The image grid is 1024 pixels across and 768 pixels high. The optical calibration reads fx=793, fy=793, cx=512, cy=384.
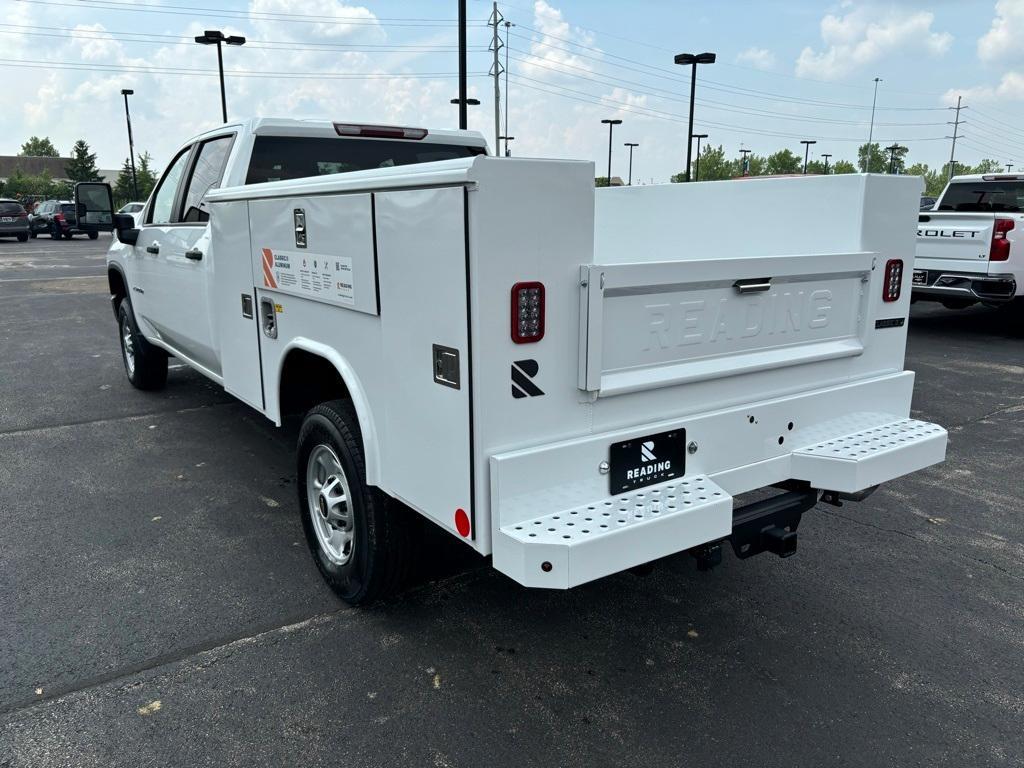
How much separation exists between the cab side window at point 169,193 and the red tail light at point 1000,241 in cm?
924

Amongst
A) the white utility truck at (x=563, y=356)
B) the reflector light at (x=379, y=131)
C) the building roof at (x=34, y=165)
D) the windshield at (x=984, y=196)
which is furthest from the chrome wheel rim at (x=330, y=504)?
the building roof at (x=34, y=165)

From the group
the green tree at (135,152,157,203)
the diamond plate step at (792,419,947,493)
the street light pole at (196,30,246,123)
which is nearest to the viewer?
the diamond plate step at (792,419,947,493)

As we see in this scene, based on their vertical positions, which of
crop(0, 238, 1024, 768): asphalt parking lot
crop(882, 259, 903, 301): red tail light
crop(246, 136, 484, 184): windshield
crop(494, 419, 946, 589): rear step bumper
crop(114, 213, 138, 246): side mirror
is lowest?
crop(0, 238, 1024, 768): asphalt parking lot

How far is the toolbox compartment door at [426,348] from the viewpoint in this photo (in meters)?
2.39

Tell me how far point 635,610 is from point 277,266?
7.46ft

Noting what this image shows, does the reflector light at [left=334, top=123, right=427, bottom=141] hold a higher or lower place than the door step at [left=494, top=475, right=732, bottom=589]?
higher

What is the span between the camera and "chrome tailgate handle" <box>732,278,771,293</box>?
9.55ft

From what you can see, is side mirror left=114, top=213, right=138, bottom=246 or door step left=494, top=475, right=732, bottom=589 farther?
side mirror left=114, top=213, right=138, bottom=246

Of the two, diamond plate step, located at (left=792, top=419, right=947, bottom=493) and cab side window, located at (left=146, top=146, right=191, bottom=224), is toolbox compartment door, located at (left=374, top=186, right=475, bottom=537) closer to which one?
diamond plate step, located at (left=792, top=419, right=947, bottom=493)

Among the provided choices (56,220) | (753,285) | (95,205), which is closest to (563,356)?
(753,285)

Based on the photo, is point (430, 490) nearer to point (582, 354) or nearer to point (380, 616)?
point (582, 354)

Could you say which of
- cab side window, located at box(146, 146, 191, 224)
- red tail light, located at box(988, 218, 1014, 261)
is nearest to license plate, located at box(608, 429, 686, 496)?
cab side window, located at box(146, 146, 191, 224)

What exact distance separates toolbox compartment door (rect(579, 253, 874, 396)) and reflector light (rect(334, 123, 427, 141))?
2831 mm

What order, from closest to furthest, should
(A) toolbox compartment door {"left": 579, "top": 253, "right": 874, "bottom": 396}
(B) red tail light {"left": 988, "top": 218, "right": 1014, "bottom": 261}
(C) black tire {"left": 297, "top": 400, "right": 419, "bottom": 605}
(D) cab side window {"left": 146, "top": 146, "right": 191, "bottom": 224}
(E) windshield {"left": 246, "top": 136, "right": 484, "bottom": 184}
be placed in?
(A) toolbox compartment door {"left": 579, "top": 253, "right": 874, "bottom": 396}
(C) black tire {"left": 297, "top": 400, "right": 419, "bottom": 605}
(E) windshield {"left": 246, "top": 136, "right": 484, "bottom": 184}
(D) cab side window {"left": 146, "top": 146, "right": 191, "bottom": 224}
(B) red tail light {"left": 988, "top": 218, "right": 1014, "bottom": 261}
